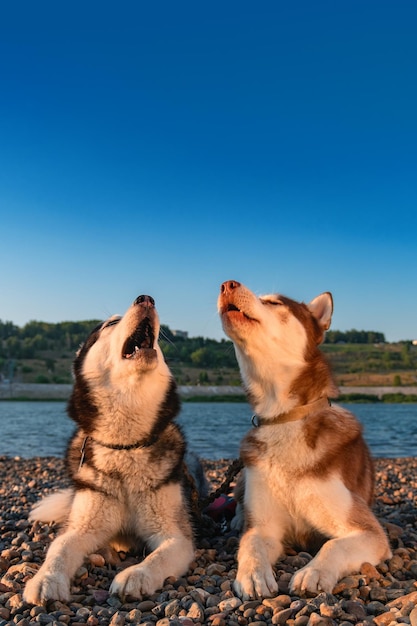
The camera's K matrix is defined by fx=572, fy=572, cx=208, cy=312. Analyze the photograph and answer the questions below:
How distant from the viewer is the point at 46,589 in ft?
11.8

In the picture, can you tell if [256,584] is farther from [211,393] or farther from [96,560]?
[211,393]

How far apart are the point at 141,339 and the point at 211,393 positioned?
83.3 metres

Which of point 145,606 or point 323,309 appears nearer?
point 145,606

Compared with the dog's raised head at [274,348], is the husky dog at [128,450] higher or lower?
lower

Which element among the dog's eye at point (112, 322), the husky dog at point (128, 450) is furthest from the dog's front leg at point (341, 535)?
the dog's eye at point (112, 322)

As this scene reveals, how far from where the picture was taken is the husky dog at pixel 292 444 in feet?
13.9

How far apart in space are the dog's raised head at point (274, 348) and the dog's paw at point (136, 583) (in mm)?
1507

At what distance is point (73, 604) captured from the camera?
362 centimetres

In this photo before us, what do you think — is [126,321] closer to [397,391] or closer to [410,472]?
[410,472]

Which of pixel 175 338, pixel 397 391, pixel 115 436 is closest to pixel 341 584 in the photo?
pixel 115 436

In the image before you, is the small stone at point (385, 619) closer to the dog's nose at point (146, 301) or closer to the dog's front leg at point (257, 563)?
the dog's front leg at point (257, 563)

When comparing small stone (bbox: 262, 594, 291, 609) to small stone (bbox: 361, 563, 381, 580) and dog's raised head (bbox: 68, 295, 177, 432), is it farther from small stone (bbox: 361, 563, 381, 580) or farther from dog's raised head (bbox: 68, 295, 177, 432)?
dog's raised head (bbox: 68, 295, 177, 432)

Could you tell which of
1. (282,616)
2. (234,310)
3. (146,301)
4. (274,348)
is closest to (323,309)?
(274,348)

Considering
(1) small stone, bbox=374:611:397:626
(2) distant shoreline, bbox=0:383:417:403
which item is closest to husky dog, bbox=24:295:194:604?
(1) small stone, bbox=374:611:397:626
